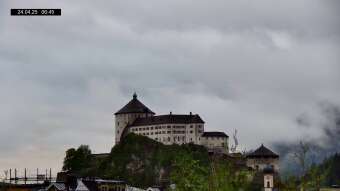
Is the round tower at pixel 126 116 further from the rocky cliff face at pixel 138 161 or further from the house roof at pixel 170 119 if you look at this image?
the rocky cliff face at pixel 138 161

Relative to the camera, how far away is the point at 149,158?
177625 mm

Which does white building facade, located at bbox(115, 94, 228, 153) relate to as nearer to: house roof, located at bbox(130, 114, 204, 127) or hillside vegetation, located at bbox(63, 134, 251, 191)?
house roof, located at bbox(130, 114, 204, 127)

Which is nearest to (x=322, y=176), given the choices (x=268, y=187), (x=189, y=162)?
(x=189, y=162)

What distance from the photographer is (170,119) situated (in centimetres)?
18600

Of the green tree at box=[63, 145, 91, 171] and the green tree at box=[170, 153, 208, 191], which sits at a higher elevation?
the green tree at box=[63, 145, 91, 171]

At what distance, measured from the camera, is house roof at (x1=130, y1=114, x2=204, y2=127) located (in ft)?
606

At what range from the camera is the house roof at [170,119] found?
606 ft

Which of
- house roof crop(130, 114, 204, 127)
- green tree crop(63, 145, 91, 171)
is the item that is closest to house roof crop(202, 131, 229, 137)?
house roof crop(130, 114, 204, 127)

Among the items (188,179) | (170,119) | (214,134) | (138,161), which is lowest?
(188,179)

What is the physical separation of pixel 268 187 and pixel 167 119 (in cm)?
5705

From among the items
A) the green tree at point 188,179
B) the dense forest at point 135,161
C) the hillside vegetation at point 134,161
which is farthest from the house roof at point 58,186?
the hillside vegetation at point 134,161

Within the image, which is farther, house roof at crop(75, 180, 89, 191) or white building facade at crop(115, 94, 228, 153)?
white building facade at crop(115, 94, 228, 153)

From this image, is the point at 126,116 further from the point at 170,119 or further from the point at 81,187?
the point at 81,187

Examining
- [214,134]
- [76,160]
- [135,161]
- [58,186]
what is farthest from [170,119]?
[58,186]
